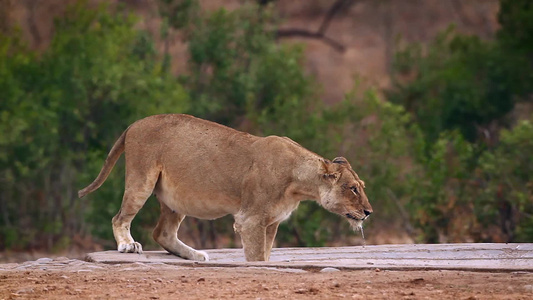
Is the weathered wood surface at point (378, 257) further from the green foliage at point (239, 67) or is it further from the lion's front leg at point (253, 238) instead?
the green foliage at point (239, 67)

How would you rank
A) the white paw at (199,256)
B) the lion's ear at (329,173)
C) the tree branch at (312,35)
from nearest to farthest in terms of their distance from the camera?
the lion's ear at (329,173), the white paw at (199,256), the tree branch at (312,35)

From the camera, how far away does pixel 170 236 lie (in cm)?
877

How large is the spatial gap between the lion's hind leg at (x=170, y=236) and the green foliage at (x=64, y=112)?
7.96 m

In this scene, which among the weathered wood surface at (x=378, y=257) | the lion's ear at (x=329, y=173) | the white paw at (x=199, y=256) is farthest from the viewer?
the white paw at (x=199, y=256)

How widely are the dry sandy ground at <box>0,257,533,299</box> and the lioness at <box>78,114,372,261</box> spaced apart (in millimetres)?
1024

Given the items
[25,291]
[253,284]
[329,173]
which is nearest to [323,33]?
[329,173]

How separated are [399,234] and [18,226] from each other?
6.31 metres

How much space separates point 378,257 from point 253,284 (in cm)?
221

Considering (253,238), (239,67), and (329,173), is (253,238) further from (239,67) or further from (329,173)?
(239,67)

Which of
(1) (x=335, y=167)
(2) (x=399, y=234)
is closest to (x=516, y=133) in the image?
(2) (x=399, y=234)

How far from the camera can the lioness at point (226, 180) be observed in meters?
8.23

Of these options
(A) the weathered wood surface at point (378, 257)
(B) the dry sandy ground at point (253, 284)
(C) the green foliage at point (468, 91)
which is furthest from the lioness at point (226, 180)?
(C) the green foliage at point (468, 91)

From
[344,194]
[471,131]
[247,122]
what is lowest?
[344,194]

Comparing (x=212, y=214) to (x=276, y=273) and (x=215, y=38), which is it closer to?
(x=276, y=273)
